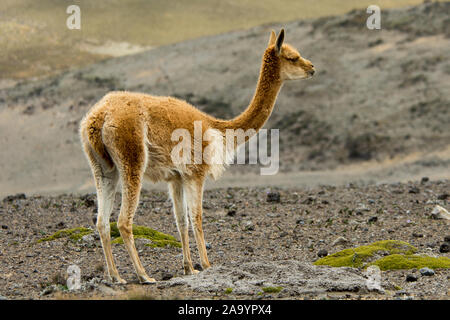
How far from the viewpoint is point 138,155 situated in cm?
880

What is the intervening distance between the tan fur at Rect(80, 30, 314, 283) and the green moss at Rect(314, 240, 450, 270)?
218cm

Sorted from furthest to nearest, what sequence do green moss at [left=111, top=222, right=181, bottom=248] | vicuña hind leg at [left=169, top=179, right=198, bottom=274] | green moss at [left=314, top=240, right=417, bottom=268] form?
green moss at [left=111, top=222, right=181, bottom=248], green moss at [left=314, top=240, right=417, bottom=268], vicuña hind leg at [left=169, top=179, right=198, bottom=274]

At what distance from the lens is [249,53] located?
49438 mm

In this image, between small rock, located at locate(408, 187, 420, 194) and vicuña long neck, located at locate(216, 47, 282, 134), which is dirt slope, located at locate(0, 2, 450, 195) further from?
vicuña long neck, located at locate(216, 47, 282, 134)

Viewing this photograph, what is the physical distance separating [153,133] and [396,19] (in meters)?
43.7

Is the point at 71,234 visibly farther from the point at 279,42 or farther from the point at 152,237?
the point at 279,42

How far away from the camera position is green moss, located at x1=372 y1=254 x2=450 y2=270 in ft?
31.2

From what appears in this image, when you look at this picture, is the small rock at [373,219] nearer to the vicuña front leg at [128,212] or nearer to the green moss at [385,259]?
the green moss at [385,259]

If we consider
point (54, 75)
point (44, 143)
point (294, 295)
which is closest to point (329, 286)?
point (294, 295)

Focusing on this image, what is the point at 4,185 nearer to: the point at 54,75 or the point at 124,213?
the point at 54,75

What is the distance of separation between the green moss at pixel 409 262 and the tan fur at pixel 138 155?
2.68 meters

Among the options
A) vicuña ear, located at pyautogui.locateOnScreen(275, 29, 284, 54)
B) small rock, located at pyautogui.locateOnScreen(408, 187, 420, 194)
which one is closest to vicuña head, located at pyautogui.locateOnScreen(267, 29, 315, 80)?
vicuña ear, located at pyautogui.locateOnScreen(275, 29, 284, 54)

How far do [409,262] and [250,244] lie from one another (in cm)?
367

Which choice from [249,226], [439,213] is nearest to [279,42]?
[249,226]
